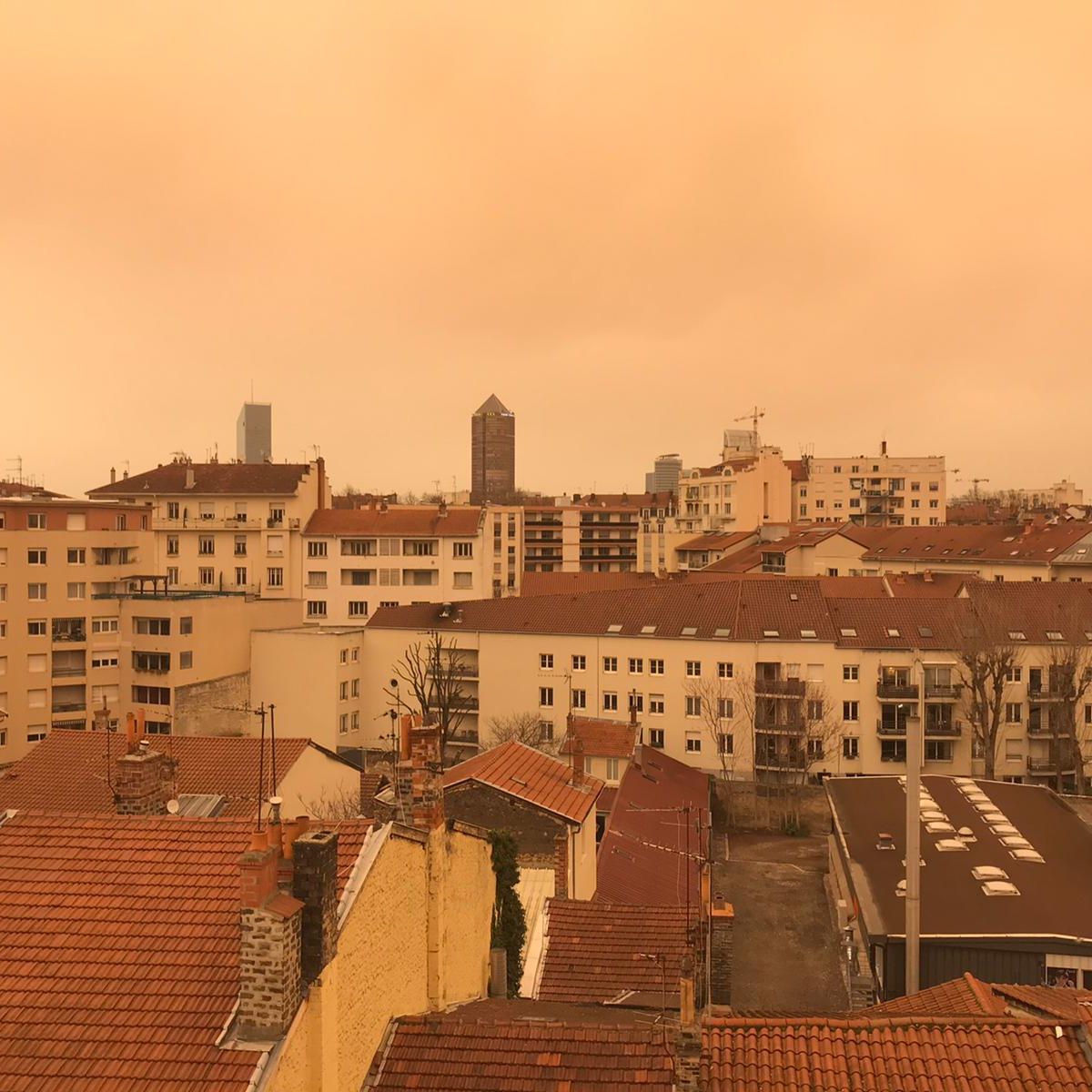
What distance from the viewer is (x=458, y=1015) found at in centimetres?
1191

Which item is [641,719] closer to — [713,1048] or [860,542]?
[713,1048]

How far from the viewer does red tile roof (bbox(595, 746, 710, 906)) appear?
82.1 feet

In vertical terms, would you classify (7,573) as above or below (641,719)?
above

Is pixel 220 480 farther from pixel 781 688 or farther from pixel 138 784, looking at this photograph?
pixel 138 784

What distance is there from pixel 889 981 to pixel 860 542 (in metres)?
71.8

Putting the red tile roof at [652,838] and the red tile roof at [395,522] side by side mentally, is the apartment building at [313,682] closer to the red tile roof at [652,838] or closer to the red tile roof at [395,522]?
the red tile roof at [395,522]

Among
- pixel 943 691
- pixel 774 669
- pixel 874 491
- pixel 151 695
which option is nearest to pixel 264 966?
pixel 774 669

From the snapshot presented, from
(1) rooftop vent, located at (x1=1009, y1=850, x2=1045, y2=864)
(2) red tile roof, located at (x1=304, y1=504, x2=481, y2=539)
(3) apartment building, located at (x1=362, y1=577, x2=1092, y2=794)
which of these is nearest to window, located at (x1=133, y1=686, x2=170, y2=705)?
(3) apartment building, located at (x1=362, y1=577, x2=1092, y2=794)

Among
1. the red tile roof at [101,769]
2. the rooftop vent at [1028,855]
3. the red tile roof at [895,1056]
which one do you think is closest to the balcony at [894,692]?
the rooftop vent at [1028,855]

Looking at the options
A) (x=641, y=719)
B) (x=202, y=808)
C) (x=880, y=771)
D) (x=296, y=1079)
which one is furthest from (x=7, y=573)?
(x=296, y=1079)

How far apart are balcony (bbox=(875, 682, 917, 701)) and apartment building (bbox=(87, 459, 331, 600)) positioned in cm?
4212

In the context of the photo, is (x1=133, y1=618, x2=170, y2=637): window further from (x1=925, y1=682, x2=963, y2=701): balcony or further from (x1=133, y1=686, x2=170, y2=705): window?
(x1=925, y1=682, x2=963, y2=701): balcony

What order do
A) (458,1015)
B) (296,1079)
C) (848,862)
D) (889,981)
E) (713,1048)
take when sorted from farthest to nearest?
(848,862)
(889,981)
(458,1015)
(713,1048)
(296,1079)

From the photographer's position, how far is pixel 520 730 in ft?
163
